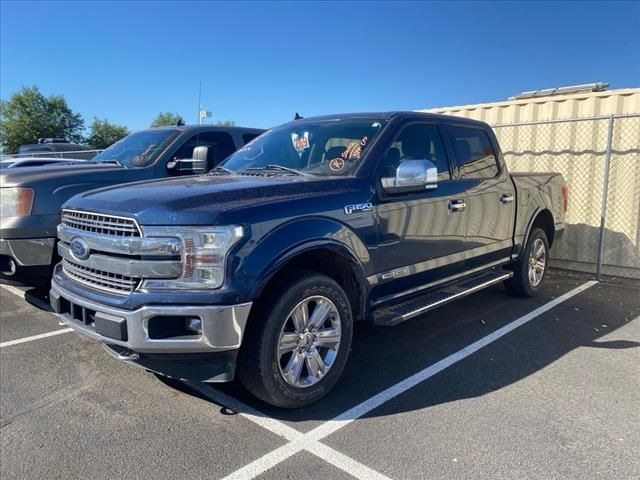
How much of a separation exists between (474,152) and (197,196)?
3227 millimetres

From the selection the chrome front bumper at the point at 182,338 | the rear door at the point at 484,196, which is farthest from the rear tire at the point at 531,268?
the chrome front bumper at the point at 182,338

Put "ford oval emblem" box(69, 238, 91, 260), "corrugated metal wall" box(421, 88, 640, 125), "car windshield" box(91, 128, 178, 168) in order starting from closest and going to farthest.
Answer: "ford oval emblem" box(69, 238, 91, 260), "car windshield" box(91, 128, 178, 168), "corrugated metal wall" box(421, 88, 640, 125)

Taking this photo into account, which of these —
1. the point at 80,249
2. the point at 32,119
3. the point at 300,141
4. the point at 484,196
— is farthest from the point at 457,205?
the point at 32,119

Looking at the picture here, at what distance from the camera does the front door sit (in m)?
3.93

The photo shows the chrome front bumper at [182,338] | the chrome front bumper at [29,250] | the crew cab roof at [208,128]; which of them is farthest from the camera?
the crew cab roof at [208,128]

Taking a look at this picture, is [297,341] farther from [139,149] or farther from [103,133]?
[103,133]

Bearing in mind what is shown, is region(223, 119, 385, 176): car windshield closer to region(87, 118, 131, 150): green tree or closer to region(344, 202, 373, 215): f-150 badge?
region(344, 202, 373, 215): f-150 badge

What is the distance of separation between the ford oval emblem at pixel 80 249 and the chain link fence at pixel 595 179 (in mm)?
6528

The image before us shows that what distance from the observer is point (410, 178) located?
3.80m

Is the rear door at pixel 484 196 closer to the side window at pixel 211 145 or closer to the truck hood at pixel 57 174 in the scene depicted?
the side window at pixel 211 145

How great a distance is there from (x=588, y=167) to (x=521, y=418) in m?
5.71

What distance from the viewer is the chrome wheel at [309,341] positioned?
329cm

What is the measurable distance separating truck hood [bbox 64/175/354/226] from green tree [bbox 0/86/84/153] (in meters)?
49.9

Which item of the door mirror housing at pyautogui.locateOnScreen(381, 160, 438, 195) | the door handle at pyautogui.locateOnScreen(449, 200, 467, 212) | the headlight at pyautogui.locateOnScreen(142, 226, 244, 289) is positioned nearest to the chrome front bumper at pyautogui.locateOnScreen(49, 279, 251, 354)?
the headlight at pyautogui.locateOnScreen(142, 226, 244, 289)
